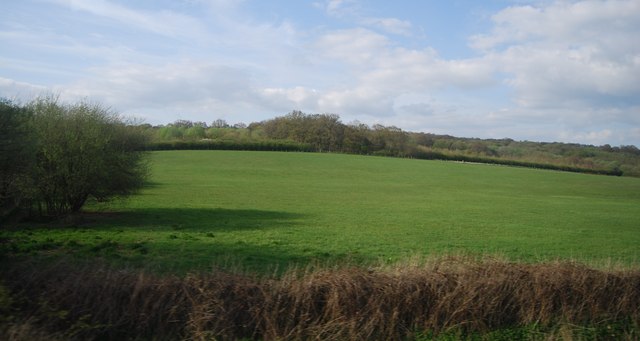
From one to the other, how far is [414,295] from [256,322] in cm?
275

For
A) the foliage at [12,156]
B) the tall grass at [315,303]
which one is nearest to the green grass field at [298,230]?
the foliage at [12,156]

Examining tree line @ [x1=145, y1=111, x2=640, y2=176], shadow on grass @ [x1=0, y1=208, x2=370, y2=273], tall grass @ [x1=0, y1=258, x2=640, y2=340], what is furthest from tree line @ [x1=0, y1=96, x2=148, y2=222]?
tree line @ [x1=145, y1=111, x2=640, y2=176]

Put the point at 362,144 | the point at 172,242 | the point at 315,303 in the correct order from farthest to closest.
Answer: the point at 362,144
the point at 172,242
the point at 315,303

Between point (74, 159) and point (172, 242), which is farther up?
point (74, 159)

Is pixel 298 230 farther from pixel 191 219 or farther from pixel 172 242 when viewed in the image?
pixel 172 242

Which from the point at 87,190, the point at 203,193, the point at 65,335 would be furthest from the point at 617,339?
the point at 203,193

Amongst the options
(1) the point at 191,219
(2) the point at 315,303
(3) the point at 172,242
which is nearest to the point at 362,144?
(1) the point at 191,219

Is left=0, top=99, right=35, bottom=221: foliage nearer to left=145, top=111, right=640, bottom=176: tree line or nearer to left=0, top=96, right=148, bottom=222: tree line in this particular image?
left=0, top=96, right=148, bottom=222: tree line

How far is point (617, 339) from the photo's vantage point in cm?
820

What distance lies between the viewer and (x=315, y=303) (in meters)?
7.84

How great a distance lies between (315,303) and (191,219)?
18.2 meters

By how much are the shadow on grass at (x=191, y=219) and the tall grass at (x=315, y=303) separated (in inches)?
545

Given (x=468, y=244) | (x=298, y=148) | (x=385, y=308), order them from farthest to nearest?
(x=298, y=148), (x=468, y=244), (x=385, y=308)

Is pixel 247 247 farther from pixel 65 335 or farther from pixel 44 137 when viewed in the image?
pixel 44 137
